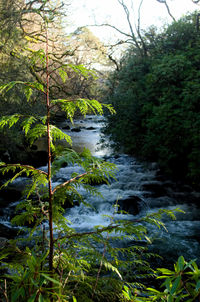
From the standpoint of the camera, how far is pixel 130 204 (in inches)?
300

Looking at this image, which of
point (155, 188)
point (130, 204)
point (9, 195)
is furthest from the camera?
point (155, 188)

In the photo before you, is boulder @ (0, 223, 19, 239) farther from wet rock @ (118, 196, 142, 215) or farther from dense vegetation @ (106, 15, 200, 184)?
dense vegetation @ (106, 15, 200, 184)

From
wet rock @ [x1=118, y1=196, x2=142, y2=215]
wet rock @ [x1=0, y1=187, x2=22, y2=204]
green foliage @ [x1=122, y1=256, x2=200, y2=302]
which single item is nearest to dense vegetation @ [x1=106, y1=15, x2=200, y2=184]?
wet rock @ [x1=118, y1=196, x2=142, y2=215]

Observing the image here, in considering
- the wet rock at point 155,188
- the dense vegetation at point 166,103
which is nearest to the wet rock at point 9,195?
the wet rock at point 155,188

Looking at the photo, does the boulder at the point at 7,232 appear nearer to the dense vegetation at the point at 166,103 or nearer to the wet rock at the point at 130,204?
the wet rock at the point at 130,204

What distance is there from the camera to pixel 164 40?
11172 millimetres

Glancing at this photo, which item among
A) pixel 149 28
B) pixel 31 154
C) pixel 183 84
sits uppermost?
pixel 149 28

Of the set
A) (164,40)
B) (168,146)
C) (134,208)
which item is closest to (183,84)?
(168,146)

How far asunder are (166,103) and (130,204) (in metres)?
3.70

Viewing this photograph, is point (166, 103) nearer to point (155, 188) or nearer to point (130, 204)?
point (155, 188)

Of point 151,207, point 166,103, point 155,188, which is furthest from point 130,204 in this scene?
point 166,103

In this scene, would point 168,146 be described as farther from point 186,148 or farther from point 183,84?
point 183,84

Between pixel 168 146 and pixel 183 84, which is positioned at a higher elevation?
pixel 183 84

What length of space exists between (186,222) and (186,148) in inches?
106
